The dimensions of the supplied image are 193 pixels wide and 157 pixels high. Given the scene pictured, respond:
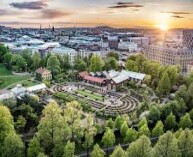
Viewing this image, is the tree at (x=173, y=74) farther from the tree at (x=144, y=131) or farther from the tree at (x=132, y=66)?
the tree at (x=144, y=131)

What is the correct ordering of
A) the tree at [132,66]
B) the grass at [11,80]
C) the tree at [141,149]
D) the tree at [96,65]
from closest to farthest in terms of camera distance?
the tree at [141,149], the grass at [11,80], the tree at [132,66], the tree at [96,65]

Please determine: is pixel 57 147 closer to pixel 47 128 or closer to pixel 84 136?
pixel 47 128

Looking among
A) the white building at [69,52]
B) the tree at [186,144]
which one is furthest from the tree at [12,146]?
the white building at [69,52]

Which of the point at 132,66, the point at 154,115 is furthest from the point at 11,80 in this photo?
the point at 154,115

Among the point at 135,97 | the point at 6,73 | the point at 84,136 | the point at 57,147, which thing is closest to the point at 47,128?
the point at 57,147

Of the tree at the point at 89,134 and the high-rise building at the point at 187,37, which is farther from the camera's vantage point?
the high-rise building at the point at 187,37

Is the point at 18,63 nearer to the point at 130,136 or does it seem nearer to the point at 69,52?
the point at 69,52

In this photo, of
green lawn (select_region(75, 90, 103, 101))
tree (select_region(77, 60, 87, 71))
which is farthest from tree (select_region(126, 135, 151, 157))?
tree (select_region(77, 60, 87, 71))

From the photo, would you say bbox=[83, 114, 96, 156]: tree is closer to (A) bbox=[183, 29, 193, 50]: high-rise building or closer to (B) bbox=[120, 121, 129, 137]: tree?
(B) bbox=[120, 121, 129, 137]: tree
